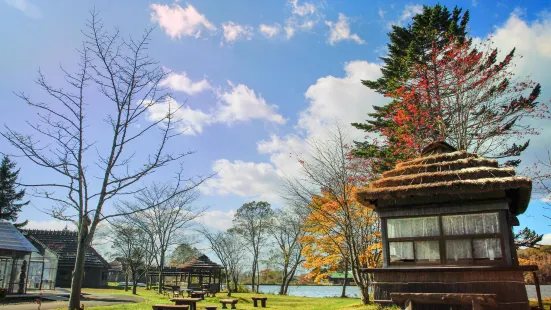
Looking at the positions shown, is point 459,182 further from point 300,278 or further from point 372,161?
point 300,278

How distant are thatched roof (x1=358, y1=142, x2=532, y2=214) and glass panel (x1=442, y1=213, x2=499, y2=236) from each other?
0.66m

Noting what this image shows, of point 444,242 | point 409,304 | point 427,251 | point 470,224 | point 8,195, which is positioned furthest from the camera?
point 8,195

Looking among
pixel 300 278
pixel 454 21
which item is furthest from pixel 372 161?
pixel 300 278

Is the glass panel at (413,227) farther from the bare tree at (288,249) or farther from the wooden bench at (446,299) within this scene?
the bare tree at (288,249)

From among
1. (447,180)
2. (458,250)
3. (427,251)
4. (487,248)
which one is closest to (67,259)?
(427,251)

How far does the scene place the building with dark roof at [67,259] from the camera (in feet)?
128

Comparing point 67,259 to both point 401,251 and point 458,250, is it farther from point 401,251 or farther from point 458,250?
point 458,250

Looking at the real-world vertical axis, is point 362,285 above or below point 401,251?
below

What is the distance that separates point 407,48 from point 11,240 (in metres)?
27.2

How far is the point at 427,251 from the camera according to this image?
9.99m

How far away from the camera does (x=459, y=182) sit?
9.48 m

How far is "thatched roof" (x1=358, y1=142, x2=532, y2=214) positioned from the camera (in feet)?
30.2

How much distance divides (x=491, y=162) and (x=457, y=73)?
9.60 metres

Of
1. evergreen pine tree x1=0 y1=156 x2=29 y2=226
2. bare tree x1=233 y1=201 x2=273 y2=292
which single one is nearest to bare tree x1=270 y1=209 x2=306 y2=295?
bare tree x1=233 y1=201 x2=273 y2=292
